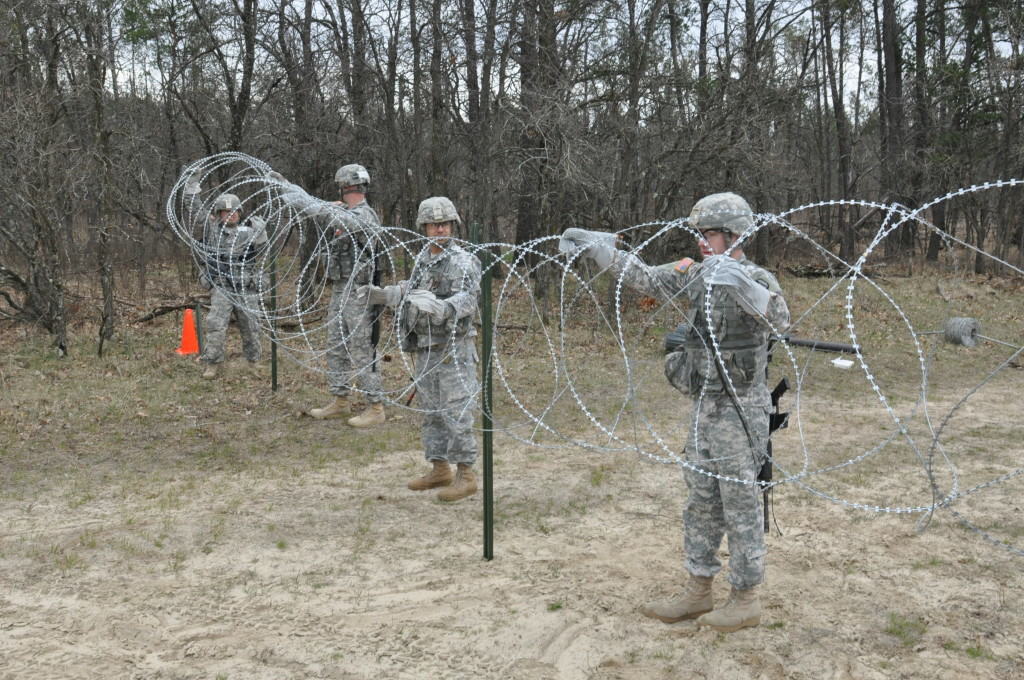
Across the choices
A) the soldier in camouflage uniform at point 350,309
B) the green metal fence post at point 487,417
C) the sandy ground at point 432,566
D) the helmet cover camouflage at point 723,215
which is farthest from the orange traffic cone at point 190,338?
the helmet cover camouflage at point 723,215

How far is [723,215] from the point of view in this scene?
11.7 ft

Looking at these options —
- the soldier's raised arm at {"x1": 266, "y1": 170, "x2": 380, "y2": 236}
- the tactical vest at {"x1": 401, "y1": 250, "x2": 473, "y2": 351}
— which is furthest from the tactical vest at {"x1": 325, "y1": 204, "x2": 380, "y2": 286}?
the tactical vest at {"x1": 401, "y1": 250, "x2": 473, "y2": 351}

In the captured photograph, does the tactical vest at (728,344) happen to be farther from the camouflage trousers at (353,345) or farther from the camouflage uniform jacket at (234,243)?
the camouflage uniform jacket at (234,243)

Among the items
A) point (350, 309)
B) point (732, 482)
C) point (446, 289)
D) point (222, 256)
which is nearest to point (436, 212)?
point (446, 289)

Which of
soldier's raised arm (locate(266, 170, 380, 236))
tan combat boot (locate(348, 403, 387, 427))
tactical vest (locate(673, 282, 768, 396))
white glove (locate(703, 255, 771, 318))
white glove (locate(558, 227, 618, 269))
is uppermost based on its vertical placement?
soldier's raised arm (locate(266, 170, 380, 236))

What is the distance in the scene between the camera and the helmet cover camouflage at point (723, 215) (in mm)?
3555

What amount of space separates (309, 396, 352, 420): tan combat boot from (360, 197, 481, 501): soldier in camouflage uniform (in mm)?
2333

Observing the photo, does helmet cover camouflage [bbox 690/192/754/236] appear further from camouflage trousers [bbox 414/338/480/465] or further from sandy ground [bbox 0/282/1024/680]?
camouflage trousers [bbox 414/338/480/465]

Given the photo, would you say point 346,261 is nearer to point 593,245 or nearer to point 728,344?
point 593,245

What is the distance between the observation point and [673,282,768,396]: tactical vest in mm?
3574

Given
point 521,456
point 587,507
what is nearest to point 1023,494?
point 587,507

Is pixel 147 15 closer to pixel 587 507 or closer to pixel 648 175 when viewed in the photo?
pixel 648 175

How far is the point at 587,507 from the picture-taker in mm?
5461

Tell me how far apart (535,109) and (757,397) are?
8.65 m
